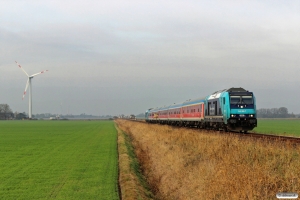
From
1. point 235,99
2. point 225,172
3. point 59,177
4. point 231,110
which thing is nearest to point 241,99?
point 235,99

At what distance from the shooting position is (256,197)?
955 centimetres

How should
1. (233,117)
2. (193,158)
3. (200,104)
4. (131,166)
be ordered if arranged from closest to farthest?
(193,158), (131,166), (233,117), (200,104)

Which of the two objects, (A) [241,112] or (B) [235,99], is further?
(B) [235,99]

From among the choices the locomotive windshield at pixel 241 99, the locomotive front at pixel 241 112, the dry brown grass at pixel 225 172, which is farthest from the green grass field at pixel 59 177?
the locomotive windshield at pixel 241 99

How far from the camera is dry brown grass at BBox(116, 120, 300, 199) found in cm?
1005

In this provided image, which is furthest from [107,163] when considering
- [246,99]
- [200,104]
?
[200,104]

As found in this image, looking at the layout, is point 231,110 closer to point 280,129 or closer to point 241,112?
point 241,112

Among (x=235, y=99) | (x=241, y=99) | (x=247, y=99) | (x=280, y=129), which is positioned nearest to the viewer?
(x=235, y=99)

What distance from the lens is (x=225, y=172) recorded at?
39.3ft

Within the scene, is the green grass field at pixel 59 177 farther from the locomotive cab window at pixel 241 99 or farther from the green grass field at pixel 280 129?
the green grass field at pixel 280 129

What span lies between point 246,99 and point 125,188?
62.3 feet

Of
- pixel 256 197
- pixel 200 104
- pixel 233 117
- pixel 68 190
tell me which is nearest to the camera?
pixel 256 197

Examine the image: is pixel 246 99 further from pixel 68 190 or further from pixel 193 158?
pixel 68 190

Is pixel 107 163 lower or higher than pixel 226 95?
lower
